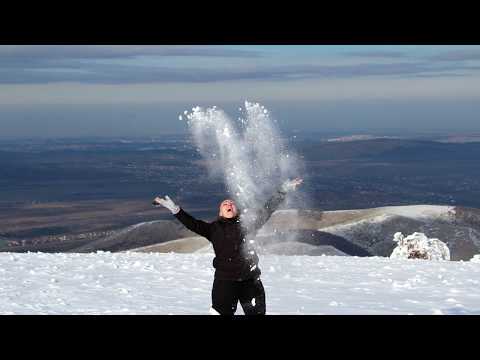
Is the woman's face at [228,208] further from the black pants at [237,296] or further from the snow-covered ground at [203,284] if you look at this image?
the snow-covered ground at [203,284]

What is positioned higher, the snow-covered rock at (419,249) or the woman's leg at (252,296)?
the snow-covered rock at (419,249)

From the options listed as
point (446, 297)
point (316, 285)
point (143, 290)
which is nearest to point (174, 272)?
point (143, 290)

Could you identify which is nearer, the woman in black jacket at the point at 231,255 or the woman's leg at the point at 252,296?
the woman in black jacket at the point at 231,255

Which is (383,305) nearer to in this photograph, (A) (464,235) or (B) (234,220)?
(B) (234,220)

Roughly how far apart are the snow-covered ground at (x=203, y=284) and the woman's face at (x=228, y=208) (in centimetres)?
313

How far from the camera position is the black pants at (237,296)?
7.93 meters

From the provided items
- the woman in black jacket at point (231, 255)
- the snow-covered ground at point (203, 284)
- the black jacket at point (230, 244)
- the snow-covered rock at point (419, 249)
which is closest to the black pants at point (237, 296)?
the woman in black jacket at point (231, 255)

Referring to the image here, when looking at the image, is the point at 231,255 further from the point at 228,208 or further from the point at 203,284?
the point at 203,284

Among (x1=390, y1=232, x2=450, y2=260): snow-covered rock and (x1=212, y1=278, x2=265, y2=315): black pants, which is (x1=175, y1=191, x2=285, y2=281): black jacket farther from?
(x1=390, y1=232, x2=450, y2=260): snow-covered rock

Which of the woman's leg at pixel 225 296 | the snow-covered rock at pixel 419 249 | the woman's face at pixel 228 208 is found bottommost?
the woman's leg at pixel 225 296

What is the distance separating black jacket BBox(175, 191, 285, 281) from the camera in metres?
7.84

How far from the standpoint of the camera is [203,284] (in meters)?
13.2

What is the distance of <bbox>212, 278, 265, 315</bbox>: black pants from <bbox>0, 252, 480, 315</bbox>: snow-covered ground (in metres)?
2.59

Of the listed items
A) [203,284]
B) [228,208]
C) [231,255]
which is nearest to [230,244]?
[231,255]
